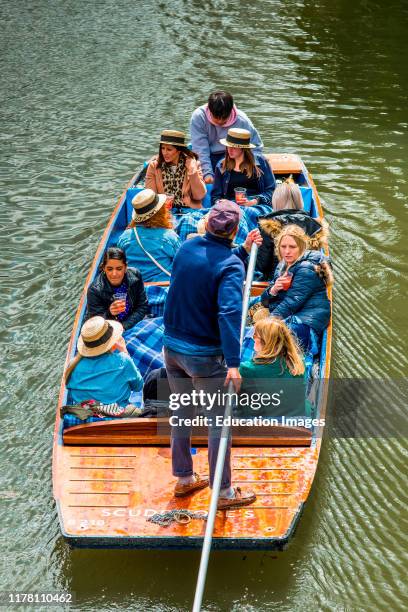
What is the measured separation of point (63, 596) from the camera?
486 cm

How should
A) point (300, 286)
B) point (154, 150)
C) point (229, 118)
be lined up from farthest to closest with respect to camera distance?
point (154, 150) → point (229, 118) → point (300, 286)

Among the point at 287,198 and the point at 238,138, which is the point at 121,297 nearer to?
the point at 287,198

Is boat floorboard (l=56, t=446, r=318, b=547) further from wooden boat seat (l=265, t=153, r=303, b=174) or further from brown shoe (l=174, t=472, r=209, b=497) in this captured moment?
wooden boat seat (l=265, t=153, r=303, b=174)

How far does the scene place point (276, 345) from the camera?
523 centimetres

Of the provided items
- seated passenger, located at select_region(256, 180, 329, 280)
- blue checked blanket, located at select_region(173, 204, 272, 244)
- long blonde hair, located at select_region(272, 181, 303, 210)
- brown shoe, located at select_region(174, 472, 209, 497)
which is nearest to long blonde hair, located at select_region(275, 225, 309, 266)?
seated passenger, located at select_region(256, 180, 329, 280)

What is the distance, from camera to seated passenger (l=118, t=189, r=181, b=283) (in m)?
6.83

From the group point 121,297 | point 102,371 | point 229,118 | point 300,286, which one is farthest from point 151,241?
point 229,118

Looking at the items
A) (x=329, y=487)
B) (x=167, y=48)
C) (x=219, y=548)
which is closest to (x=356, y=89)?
(x=167, y=48)

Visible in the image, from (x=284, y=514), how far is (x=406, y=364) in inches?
99.5

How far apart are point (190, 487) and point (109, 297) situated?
175 centimetres

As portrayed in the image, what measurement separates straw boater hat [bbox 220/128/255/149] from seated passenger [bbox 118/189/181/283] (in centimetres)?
107

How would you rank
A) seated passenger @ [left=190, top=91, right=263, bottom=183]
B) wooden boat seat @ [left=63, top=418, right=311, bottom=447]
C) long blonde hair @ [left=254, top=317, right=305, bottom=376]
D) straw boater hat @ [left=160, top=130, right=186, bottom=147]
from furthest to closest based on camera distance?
seated passenger @ [left=190, top=91, right=263, bottom=183] < straw boater hat @ [left=160, top=130, right=186, bottom=147] < wooden boat seat @ [left=63, top=418, right=311, bottom=447] < long blonde hair @ [left=254, top=317, right=305, bottom=376]

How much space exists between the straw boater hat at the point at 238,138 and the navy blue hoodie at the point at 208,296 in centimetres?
326

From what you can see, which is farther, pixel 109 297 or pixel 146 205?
pixel 146 205
